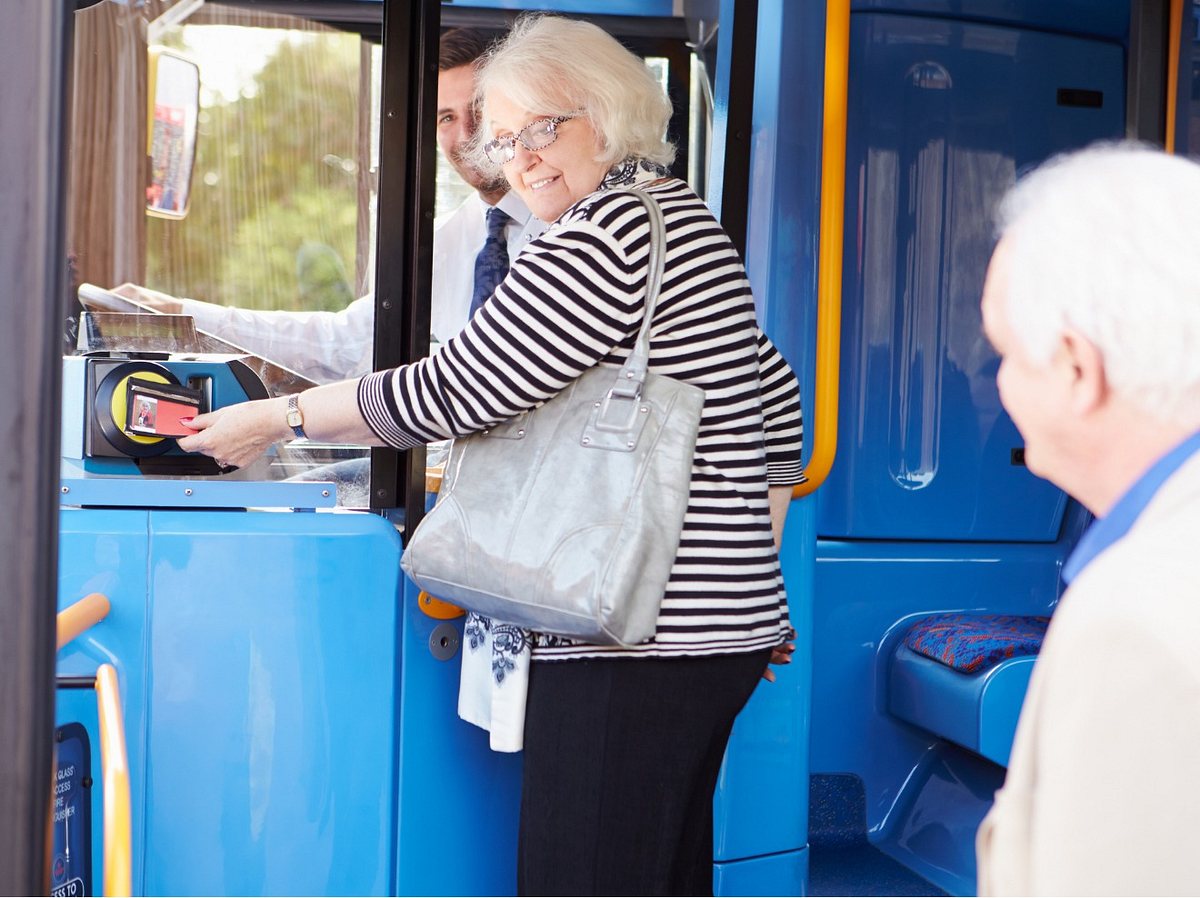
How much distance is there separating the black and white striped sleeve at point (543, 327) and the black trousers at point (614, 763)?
35 cm

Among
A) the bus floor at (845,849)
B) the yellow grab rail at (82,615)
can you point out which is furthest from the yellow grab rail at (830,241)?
the yellow grab rail at (82,615)

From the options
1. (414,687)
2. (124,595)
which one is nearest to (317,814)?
(414,687)

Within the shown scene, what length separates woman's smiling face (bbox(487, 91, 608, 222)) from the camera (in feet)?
5.97

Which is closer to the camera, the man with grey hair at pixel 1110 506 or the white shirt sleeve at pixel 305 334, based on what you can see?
the man with grey hair at pixel 1110 506

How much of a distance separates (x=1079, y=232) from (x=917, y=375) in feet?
7.31

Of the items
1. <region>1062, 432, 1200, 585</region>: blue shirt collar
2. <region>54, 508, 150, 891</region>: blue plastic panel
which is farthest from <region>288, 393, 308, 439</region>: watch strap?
<region>1062, 432, 1200, 585</region>: blue shirt collar

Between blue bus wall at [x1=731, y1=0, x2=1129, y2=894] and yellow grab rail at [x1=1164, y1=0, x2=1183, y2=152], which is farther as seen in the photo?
blue bus wall at [x1=731, y1=0, x2=1129, y2=894]

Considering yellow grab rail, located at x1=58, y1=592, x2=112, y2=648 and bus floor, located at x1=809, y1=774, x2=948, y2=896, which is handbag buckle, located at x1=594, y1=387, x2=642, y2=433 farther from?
bus floor, located at x1=809, y1=774, x2=948, y2=896

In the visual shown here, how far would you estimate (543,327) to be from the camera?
1.64 meters

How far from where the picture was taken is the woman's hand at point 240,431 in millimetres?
1854

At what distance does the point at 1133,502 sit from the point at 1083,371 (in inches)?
3.5

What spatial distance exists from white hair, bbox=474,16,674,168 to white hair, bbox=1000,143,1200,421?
100cm

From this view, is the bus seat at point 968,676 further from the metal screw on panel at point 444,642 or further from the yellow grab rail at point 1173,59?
the metal screw on panel at point 444,642

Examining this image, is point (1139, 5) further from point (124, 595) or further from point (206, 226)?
point (124, 595)
